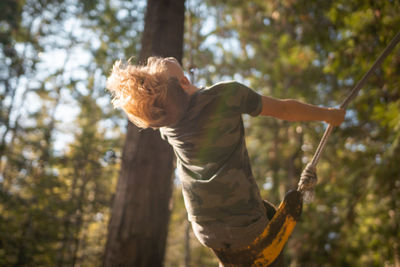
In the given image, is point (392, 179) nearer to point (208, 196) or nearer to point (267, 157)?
point (208, 196)

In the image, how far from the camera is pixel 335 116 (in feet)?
5.74

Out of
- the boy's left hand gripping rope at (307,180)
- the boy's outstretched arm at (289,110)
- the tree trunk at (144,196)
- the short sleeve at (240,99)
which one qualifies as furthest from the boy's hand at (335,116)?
the tree trunk at (144,196)

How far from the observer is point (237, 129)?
5.21ft

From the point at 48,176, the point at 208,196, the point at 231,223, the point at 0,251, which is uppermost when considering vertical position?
the point at 208,196

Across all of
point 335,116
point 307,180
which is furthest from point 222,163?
point 335,116

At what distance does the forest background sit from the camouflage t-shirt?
106cm

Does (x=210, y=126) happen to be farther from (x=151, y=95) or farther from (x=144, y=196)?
(x=144, y=196)

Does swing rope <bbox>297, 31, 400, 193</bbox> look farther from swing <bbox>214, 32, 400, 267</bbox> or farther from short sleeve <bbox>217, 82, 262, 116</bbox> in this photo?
short sleeve <bbox>217, 82, 262, 116</bbox>

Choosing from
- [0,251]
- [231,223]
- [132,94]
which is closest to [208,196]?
[231,223]

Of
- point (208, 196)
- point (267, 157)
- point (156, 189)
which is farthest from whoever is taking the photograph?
point (267, 157)

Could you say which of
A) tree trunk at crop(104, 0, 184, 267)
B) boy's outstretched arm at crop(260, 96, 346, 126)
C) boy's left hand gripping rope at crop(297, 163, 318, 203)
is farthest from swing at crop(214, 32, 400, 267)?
tree trunk at crop(104, 0, 184, 267)

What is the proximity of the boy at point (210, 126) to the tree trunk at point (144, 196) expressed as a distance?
74cm

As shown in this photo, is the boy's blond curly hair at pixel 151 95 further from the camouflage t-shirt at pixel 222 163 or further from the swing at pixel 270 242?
the swing at pixel 270 242

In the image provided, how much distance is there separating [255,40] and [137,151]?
853 centimetres
